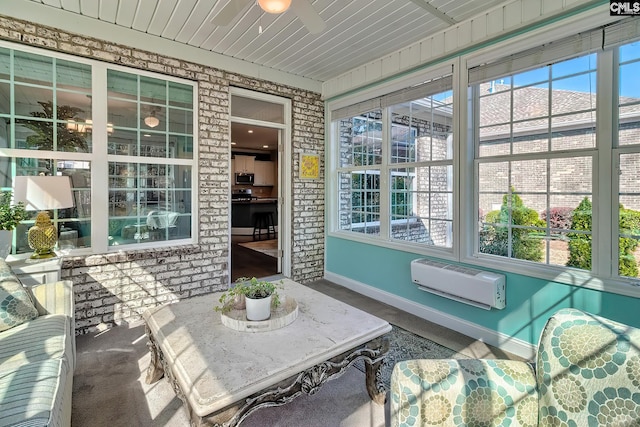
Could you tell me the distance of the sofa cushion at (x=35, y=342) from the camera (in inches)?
62.6

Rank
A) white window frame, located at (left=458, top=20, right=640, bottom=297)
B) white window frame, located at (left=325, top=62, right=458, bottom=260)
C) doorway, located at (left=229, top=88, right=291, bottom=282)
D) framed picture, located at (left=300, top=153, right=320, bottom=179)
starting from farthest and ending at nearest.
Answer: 1. framed picture, located at (left=300, top=153, right=320, bottom=179)
2. doorway, located at (left=229, top=88, right=291, bottom=282)
3. white window frame, located at (left=325, top=62, right=458, bottom=260)
4. white window frame, located at (left=458, top=20, right=640, bottom=297)

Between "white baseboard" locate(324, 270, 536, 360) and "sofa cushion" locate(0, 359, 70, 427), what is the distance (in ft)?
9.64

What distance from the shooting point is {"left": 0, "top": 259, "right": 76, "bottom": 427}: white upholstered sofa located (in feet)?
4.03

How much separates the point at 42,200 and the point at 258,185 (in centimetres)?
813

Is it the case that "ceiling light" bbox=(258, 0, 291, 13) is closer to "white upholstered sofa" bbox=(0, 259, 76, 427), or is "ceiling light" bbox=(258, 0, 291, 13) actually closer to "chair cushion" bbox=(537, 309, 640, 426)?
"chair cushion" bbox=(537, 309, 640, 426)

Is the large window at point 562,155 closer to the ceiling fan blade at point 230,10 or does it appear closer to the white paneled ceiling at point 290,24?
the white paneled ceiling at point 290,24

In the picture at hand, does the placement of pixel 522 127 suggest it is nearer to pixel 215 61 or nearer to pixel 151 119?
pixel 215 61

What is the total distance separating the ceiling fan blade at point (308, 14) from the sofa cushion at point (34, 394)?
2289mm

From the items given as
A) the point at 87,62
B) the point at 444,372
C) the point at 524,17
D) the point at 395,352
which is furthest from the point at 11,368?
the point at 524,17

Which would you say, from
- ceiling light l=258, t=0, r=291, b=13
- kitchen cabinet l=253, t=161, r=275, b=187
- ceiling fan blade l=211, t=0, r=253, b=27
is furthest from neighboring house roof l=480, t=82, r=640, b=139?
kitchen cabinet l=253, t=161, r=275, b=187

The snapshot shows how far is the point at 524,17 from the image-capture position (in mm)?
2510

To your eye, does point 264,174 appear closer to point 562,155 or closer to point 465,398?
point 562,155

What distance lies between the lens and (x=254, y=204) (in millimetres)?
8328

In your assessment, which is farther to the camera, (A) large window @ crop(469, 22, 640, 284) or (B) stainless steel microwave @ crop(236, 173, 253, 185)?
(B) stainless steel microwave @ crop(236, 173, 253, 185)
